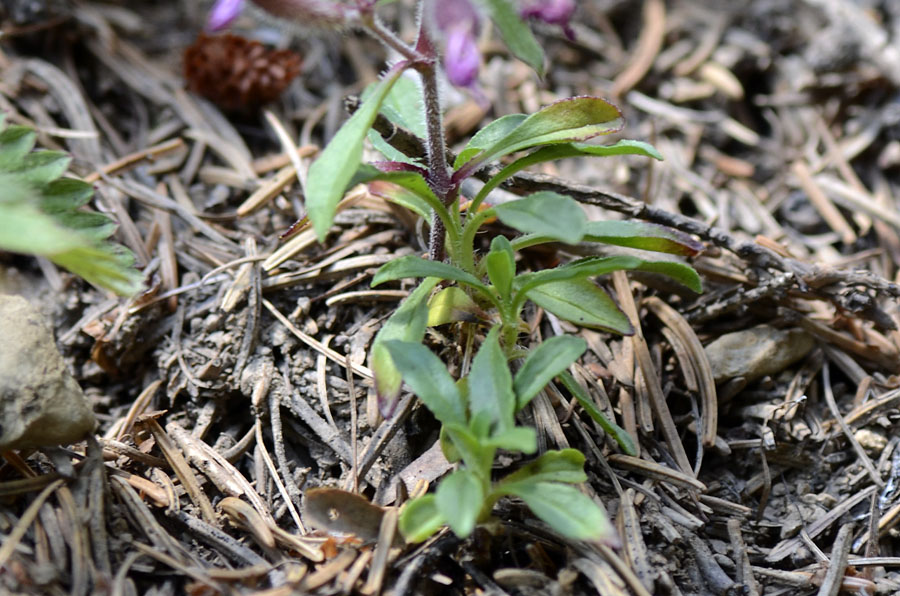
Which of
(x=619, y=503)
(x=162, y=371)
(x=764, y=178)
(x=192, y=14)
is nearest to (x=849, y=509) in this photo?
(x=619, y=503)

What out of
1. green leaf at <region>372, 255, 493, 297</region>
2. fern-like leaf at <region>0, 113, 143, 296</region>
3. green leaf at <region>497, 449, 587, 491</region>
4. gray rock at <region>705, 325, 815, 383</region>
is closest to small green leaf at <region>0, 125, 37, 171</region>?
fern-like leaf at <region>0, 113, 143, 296</region>

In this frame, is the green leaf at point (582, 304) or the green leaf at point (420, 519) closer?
the green leaf at point (420, 519)

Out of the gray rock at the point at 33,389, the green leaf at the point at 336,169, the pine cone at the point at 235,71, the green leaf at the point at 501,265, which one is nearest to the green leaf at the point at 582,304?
the green leaf at the point at 501,265

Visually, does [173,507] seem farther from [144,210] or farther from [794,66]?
[794,66]

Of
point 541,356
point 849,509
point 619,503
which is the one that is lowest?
point 849,509

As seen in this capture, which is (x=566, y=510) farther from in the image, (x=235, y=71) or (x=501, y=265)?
(x=235, y=71)

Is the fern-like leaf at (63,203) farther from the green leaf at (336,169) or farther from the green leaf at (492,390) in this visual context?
the green leaf at (492,390)

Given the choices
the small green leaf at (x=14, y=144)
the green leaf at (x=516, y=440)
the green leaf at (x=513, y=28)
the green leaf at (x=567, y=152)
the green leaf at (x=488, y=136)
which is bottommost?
the green leaf at (x=516, y=440)

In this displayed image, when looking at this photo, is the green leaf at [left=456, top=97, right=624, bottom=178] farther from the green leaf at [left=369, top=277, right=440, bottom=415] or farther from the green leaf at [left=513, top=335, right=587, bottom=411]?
the green leaf at [left=513, top=335, right=587, bottom=411]
